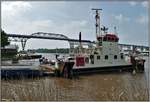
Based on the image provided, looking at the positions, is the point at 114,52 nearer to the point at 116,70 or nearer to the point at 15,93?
the point at 116,70

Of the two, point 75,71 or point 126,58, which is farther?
point 126,58

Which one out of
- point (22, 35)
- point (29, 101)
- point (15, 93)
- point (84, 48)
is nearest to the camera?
point (29, 101)

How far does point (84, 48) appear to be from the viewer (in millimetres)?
38719

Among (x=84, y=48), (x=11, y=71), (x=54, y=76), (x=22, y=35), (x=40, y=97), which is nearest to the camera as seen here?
(x=40, y=97)

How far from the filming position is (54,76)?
30016 mm

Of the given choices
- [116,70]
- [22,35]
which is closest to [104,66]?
[116,70]

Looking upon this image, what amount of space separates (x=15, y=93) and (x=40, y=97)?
3.48 ft

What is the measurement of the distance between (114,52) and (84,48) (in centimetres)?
391

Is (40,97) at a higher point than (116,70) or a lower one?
higher

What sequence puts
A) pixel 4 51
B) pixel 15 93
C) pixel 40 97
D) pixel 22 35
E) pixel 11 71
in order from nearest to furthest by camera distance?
pixel 40 97, pixel 15 93, pixel 11 71, pixel 4 51, pixel 22 35

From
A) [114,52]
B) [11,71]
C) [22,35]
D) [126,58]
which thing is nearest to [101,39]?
[114,52]

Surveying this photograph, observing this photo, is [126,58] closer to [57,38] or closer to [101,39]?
[101,39]

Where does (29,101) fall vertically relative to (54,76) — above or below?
above

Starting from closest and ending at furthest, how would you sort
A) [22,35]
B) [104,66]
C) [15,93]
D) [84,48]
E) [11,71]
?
[15,93] < [11,71] < [104,66] < [84,48] < [22,35]
